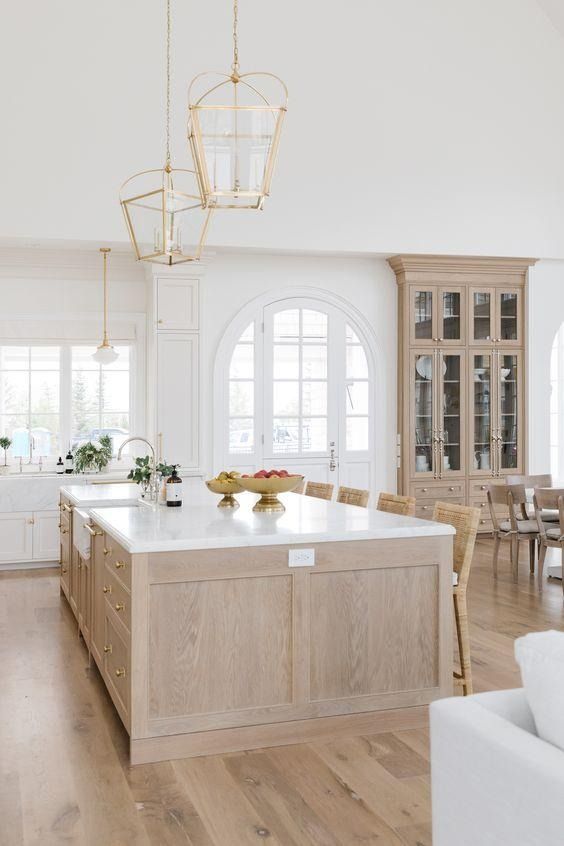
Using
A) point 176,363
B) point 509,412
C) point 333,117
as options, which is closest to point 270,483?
point 176,363

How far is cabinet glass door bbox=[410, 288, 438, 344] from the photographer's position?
8.84m

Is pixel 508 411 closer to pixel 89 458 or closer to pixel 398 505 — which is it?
pixel 89 458

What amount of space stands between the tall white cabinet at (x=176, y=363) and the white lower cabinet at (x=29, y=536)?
119 centimetres

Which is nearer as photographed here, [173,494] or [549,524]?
[173,494]

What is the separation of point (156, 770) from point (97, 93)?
6.10 metres

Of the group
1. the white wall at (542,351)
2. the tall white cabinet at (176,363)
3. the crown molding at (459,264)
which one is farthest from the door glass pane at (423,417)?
the tall white cabinet at (176,363)

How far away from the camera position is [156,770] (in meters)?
3.34

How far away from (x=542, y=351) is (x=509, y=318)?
0.52m

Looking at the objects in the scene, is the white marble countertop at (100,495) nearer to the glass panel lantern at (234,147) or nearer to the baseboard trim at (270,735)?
the baseboard trim at (270,735)

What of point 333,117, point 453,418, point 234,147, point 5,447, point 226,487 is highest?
point 333,117

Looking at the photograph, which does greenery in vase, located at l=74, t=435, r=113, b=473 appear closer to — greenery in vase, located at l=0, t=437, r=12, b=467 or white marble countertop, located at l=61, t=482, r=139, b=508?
greenery in vase, located at l=0, t=437, r=12, b=467

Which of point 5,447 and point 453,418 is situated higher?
point 453,418

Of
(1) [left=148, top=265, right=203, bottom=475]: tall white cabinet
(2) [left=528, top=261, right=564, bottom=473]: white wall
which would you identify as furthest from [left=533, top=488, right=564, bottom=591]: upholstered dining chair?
(1) [left=148, top=265, right=203, bottom=475]: tall white cabinet

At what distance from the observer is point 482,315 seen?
904 cm
